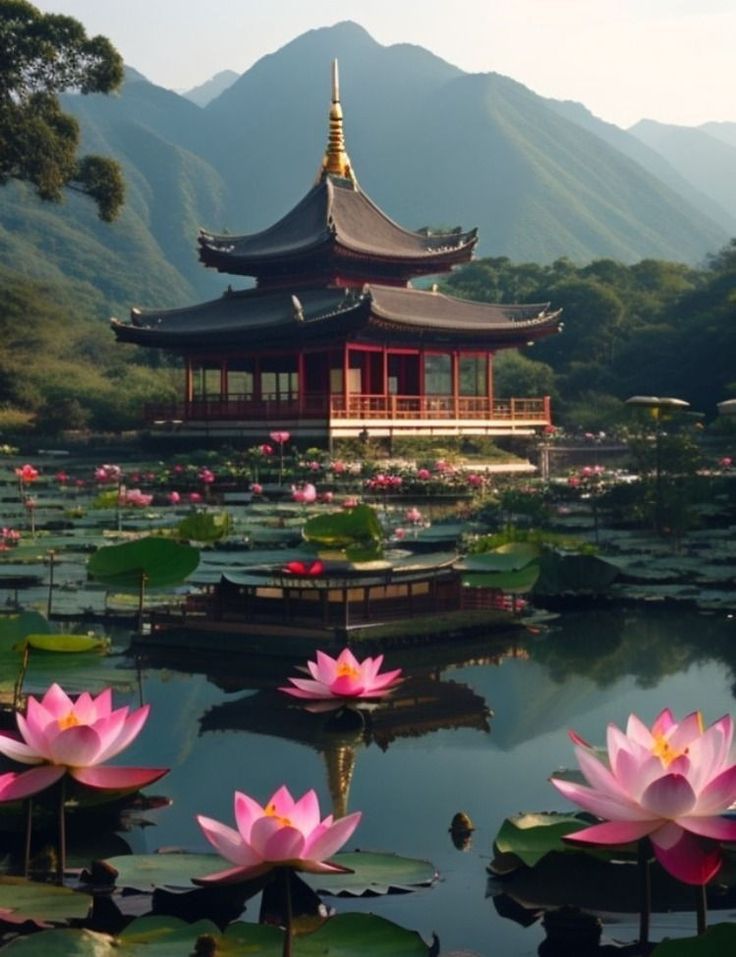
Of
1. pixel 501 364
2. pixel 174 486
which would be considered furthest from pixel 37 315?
pixel 174 486

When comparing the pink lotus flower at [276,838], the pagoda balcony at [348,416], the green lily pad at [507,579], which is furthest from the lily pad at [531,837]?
the pagoda balcony at [348,416]

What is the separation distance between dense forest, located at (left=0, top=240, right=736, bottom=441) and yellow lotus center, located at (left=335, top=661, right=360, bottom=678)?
3161cm

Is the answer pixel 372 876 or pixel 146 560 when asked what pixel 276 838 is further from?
pixel 146 560

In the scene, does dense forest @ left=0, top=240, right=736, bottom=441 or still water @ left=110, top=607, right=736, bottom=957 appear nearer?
still water @ left=110, top=607, right=736, bottom=957

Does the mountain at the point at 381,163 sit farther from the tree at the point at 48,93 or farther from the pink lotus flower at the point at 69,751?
the pink lotus flower at the point at 69,751

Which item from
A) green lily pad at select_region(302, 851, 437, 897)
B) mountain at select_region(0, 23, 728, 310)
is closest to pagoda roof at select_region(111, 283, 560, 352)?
green lily pad at select_region(302, 851, 437, 897)

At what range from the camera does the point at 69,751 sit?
11.0ft

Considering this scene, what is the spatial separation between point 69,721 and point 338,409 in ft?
73.5

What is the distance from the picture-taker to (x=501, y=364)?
151 feet

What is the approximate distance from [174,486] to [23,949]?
18.6 meters

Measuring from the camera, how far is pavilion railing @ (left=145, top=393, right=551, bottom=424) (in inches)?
1021

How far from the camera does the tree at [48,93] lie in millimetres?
29578

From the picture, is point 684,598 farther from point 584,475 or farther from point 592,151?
point 592,151

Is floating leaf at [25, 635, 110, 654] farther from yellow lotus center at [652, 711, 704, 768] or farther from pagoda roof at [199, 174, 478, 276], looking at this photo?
pagoda roof at [199, 174, 478, 276]
